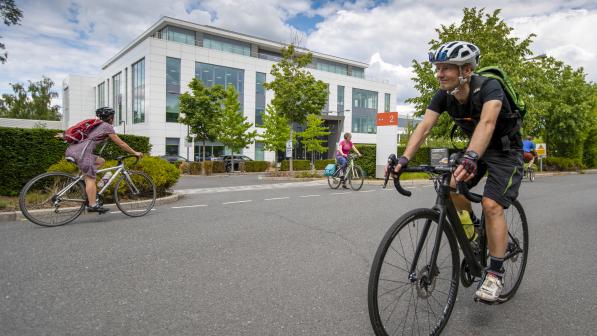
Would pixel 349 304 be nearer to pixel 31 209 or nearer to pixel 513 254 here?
pixel 513 254

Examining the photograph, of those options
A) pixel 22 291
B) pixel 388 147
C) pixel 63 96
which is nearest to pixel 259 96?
pixel 388 147

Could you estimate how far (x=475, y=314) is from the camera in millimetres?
2754

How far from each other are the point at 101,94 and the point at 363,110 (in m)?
36.6

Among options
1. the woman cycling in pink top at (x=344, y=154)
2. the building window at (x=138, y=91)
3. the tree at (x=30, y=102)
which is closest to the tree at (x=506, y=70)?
the woman cycling in pink top at (x=344, y=154)

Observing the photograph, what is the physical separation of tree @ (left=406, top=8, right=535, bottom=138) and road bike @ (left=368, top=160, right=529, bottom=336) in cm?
1886

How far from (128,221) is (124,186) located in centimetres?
89

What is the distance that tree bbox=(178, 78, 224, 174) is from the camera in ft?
92.5

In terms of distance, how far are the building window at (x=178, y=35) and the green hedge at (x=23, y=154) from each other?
122 ft

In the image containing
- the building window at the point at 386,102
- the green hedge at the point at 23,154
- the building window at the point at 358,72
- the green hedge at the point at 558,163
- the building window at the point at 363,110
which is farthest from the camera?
the building window at the point at 386,102

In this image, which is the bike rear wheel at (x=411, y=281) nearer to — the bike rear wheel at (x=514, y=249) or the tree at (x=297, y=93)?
the bike rear wheel at (x=514, y=249)

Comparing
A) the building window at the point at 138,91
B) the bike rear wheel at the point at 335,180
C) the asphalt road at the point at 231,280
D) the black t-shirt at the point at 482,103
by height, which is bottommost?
the asphalt road at the point at 231,280

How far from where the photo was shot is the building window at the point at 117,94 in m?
44.7

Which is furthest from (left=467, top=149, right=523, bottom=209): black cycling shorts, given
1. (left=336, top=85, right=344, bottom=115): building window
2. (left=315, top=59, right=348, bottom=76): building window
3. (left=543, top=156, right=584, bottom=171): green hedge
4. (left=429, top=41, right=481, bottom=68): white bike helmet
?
(left=315, top=59, right=348, bottom=76): building window

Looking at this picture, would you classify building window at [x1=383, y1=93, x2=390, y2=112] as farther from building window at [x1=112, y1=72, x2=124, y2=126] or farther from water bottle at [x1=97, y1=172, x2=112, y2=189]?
water bottle at [x1=97, y1=172, x2=112, y2=189]
